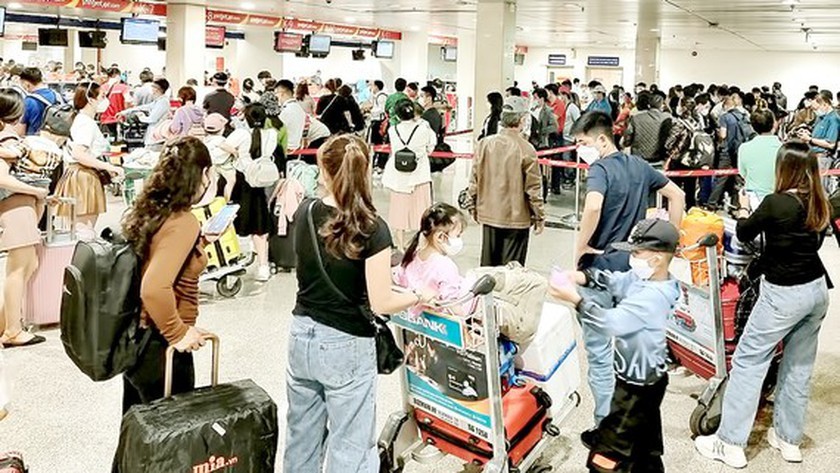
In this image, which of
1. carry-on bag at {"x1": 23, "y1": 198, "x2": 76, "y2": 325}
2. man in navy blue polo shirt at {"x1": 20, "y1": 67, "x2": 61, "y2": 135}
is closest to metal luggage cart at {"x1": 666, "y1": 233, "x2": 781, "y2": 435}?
carry-on bag at {"x1": 23, "y1": 198, "x2": 76, "y2": 325}

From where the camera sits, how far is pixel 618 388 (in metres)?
2.87

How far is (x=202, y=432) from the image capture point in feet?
8.20

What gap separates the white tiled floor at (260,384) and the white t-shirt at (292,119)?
2013 millimetres

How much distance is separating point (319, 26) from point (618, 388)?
780 inches

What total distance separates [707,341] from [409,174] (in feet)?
11.6

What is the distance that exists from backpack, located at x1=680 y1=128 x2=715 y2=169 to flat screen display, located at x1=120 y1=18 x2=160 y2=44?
11801mm

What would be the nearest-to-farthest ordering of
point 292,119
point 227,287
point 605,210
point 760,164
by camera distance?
point 605,210 → point 760,164 → point 227,287 → point 292,119

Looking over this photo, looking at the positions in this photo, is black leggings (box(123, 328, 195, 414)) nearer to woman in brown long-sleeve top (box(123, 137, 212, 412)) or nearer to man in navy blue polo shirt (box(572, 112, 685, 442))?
woman in brown long-sleeve top (box(123, 137, 212, 412))

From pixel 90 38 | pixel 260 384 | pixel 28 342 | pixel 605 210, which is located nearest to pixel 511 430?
pixel 605 210

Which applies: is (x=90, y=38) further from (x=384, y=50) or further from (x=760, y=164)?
(x=760, y=164)

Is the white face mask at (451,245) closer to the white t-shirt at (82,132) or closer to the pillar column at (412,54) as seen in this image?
the white t-shirt at (82,132)

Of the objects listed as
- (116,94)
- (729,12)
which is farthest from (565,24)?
(116,94)

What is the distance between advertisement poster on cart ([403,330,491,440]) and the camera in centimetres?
290

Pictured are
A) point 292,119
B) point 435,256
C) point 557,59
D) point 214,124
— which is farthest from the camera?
point 557,59
